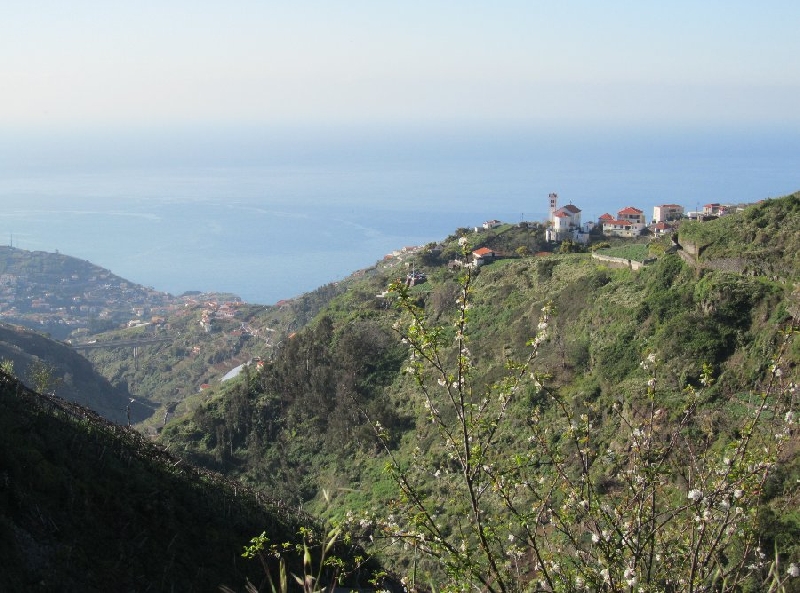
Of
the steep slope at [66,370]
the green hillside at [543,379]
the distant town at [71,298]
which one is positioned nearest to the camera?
the green hillside at [543,379]

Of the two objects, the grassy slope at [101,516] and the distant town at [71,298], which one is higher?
the grassy slope at [101,516]

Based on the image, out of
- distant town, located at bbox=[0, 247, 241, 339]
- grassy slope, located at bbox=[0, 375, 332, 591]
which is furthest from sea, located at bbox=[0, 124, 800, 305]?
grassy slope, located at bbox=[0, 375, 332, 591]

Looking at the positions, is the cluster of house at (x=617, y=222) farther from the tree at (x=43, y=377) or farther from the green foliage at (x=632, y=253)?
the tree at (x=43, y=377)

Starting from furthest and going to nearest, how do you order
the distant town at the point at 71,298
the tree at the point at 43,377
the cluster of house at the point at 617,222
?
the distant town at the point at 71,298
the cluster of house at the point at 617,222
the tree at the point at 43,377

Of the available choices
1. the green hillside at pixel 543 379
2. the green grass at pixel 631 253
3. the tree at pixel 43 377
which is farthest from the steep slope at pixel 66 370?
the green grass at pixel 631 253

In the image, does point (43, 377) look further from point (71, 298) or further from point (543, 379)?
point (71, 298)

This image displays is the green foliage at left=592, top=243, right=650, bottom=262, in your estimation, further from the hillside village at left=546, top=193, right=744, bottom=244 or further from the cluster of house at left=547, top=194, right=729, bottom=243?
the cluster of house at left=547, top=194, right=729, bottom=243
